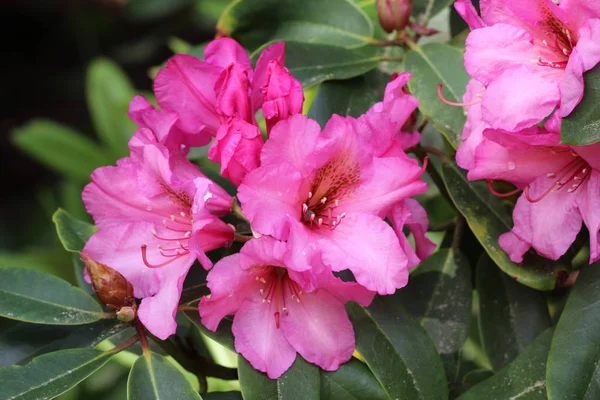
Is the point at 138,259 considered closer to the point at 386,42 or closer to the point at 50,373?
the point at 50,373

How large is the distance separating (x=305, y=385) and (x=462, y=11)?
0.40 metres

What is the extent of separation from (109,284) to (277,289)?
17 cm

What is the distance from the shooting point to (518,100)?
0.74 metres

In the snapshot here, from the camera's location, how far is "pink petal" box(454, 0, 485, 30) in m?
0.80

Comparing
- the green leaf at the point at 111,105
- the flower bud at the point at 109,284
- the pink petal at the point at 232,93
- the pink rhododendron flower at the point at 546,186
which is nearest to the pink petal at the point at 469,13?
the pink rhododendron flower at the point at 546,186

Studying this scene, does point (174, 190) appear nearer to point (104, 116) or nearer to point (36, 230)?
point (104, 116)

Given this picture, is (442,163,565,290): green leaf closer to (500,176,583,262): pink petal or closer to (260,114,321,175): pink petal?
(500,176,583,262): pink petal

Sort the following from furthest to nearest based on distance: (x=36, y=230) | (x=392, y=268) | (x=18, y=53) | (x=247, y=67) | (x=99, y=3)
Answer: (x=18, y=53) < (x=99, y=3) < (x=36, y=230) < (x=247, y=67) < (x=392, y=268)

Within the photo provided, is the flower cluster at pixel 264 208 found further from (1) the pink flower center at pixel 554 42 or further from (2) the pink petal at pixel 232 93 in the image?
(1) the pink flower center at pixel 554 42

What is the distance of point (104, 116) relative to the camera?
201 cm

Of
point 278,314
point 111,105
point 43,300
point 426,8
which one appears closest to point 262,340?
point 278,314

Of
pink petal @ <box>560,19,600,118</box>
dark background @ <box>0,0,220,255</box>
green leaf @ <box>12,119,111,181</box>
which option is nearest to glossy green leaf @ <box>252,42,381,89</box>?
pink petal @ <box>560,19,600,118</box>

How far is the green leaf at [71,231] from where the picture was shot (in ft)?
2.96

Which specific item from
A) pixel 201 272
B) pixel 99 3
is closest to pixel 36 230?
pixel 99 3
